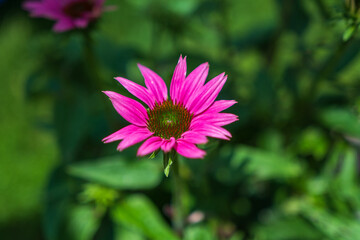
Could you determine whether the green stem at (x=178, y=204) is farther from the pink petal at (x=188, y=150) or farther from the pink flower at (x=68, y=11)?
the pink flower at (x=68, y=11)

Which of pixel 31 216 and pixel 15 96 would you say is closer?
pixel 31 216

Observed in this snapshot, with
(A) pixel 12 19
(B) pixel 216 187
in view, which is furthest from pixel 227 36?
(A) pixel 12 19

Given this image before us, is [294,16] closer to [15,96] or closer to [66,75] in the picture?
[66,75]

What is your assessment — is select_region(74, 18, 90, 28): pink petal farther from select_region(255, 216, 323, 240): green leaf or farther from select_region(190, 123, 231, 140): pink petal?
select_region(255, 216, 323, 240): green leaf

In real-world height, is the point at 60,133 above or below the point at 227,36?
below

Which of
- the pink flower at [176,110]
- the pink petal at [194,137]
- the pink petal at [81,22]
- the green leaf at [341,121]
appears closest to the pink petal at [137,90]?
the pink flower at [176,110]

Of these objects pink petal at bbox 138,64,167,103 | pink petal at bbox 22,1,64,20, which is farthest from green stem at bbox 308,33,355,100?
pink petal at bbox 22,1,64,20

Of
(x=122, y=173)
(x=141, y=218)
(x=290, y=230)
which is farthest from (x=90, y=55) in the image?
(x=290, y=230)
